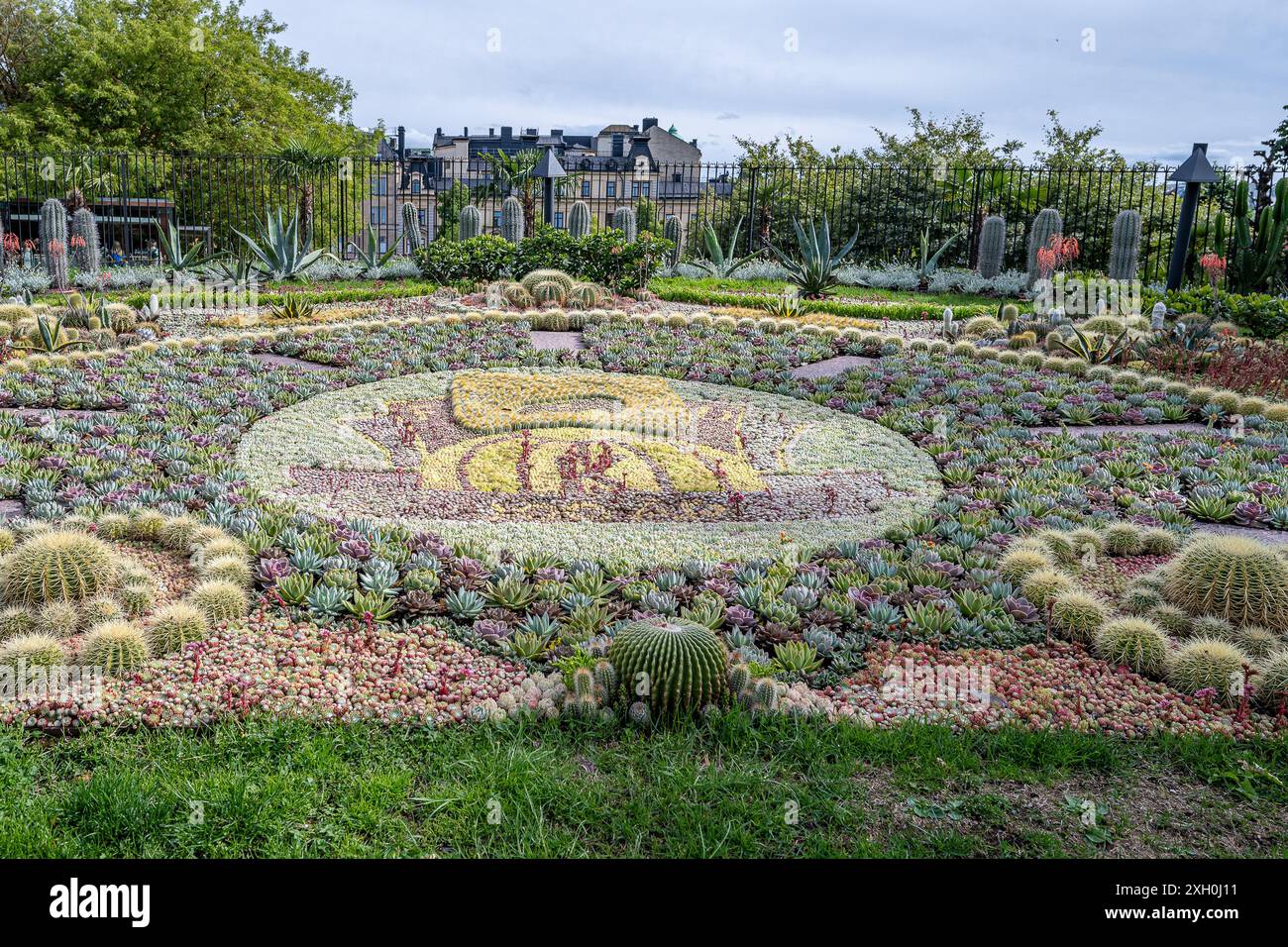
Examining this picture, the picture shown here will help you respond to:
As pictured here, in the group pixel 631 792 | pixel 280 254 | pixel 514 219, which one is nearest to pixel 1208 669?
pixel 631 792

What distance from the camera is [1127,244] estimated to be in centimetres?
1634

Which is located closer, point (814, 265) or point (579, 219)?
point (814, 265)

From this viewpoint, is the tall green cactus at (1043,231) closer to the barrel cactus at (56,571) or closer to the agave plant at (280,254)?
the agave plant at (280,254)

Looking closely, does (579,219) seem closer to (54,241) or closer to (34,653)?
(54,241)

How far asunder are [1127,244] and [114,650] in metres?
16.2

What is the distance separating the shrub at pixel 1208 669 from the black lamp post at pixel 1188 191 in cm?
1236

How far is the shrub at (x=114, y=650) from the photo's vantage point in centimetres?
422

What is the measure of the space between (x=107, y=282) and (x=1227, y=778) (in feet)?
57.5

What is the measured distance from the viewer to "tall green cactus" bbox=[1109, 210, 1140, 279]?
16.3 meters

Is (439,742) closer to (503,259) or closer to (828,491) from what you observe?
(828,491)

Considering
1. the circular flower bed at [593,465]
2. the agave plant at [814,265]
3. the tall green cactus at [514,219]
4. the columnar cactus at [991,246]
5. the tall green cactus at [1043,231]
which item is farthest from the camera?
the tall green cactus at [514,219]

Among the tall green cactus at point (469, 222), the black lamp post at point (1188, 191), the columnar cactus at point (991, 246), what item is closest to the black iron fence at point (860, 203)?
the tall green cactus at point (469, 222)

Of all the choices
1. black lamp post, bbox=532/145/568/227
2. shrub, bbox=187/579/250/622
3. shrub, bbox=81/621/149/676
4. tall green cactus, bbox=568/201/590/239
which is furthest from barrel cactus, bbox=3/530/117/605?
black lamp post, bbox=532/145/568/227
